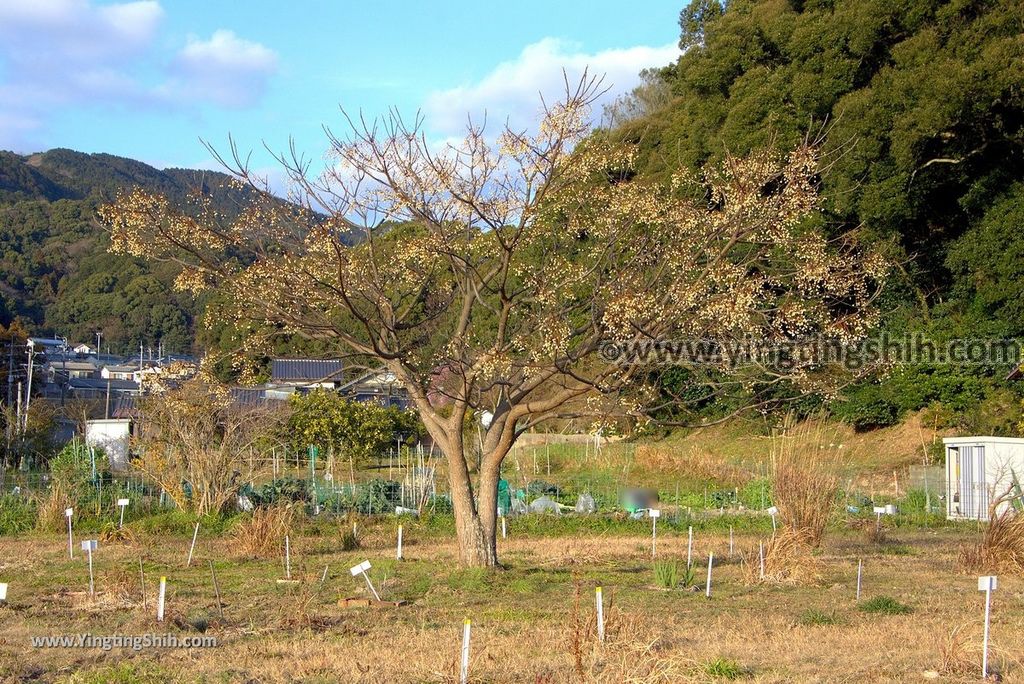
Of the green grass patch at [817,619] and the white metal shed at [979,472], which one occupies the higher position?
the white metal shed at [979,472]

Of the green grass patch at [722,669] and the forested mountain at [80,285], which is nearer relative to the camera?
the green grass patch at [722,669]

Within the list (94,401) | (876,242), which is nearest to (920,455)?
(876,242)

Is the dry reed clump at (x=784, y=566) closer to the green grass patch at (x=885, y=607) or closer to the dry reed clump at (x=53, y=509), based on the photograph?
the green grass patch at (x=885, y=607)

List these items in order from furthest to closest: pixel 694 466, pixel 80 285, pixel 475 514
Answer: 1. pixel 80 285
2. pixel 694 466
3. pixel 475 514

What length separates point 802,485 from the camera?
13.3 m

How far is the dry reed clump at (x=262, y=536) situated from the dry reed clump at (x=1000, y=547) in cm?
841

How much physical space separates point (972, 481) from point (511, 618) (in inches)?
491

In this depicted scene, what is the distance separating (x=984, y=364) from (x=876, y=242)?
394cm

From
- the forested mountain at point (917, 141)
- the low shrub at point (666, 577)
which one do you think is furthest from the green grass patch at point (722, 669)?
the forested mountain at point (917, 141)

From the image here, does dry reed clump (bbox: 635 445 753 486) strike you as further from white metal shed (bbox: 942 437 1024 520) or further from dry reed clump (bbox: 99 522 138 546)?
dry reed clump (bbox: 99 522 138 546)

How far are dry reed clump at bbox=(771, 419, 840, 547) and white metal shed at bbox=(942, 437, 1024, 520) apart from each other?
521 centimetres

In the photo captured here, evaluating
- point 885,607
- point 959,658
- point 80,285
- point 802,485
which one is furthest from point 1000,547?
point 80,285

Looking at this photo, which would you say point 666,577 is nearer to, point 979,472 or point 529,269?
point 529,269

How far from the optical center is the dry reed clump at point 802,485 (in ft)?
43.3
